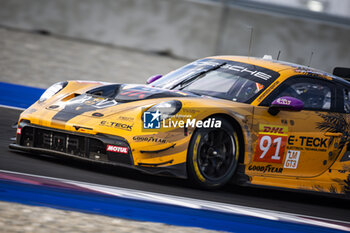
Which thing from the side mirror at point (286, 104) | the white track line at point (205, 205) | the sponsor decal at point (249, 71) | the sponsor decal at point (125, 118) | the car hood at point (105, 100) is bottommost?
the white track line at point (205, 205)

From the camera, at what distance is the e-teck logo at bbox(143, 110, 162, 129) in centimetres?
508

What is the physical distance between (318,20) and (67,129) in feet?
35.8

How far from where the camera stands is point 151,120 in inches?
201

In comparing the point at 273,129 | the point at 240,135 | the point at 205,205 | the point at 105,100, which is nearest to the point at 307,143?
the point at 273,129

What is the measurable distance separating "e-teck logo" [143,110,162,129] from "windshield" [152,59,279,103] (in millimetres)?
865

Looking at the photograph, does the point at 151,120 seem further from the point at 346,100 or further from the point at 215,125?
the point at 346,100

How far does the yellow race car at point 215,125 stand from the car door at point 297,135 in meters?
0.01

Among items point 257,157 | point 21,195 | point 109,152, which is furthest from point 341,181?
point 21,195

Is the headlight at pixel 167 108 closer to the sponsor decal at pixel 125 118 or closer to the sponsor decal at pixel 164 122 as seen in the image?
the sponsor decal at pixel 164 122

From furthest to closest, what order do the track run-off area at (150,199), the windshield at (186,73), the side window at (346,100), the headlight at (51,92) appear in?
1. the side window at (346,100)
2. the windshield at (186,73)
3. the headlight at (51,92)
4. the track run-off area at (150,199)

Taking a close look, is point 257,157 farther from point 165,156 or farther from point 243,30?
point 243,30

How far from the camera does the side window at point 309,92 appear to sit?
603 cm

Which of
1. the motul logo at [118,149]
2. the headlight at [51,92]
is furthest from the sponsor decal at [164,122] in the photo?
the headlight at [51,92]

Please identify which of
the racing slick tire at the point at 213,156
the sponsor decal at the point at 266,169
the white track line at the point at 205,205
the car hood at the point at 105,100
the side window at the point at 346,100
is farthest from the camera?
the side window at the point at 346,100
